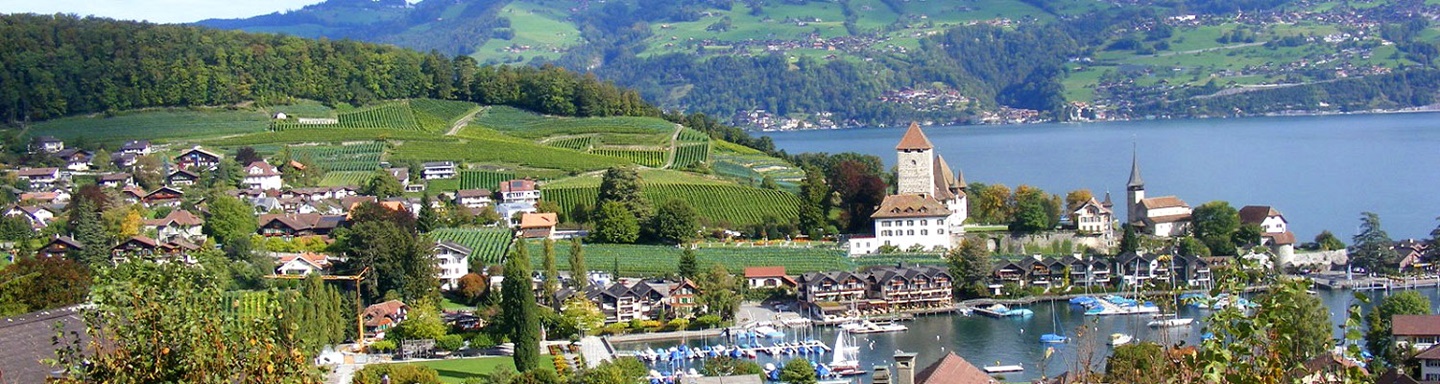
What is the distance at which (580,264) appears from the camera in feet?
100

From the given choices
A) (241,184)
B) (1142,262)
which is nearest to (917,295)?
(1142,262)

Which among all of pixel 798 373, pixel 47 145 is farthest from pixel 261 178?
pixel 798 373

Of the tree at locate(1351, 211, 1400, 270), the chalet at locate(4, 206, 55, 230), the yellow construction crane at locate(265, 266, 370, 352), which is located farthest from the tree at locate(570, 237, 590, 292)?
the tree at locate(1351, 211, 1400, 270)

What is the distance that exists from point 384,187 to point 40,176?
9159 millimetres

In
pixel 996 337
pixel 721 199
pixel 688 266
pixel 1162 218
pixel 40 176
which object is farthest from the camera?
pixel 40 176

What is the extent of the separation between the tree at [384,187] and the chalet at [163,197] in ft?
13.9

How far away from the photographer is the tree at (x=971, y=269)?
108 feet

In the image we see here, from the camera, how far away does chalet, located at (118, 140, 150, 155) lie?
144 feet

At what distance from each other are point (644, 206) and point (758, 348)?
9192 mm

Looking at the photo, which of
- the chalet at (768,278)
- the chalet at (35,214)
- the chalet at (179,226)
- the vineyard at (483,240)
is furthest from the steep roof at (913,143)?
the chalet at (35,214)

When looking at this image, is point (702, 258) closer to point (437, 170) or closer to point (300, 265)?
point (300, 265)

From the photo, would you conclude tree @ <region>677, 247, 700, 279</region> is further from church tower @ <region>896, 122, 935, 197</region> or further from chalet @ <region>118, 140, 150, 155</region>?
chalet @ <region>118, 140, 150, 155</region>

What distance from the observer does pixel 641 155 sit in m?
46.7

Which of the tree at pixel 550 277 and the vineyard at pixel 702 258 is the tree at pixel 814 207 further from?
the tree at pixel 550 277
